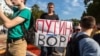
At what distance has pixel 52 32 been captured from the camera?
40.4 ft

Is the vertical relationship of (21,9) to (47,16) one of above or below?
above

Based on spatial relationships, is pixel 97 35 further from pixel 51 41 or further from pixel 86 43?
pixel 51 41

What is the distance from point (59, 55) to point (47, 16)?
3.62ft

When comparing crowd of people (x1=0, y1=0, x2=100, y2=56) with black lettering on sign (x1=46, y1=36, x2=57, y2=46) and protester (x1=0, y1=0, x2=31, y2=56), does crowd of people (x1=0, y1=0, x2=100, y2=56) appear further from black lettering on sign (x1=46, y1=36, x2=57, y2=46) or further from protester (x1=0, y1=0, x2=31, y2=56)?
black lettering on sign (x1=46, y1=36, x2=57, y2=46)

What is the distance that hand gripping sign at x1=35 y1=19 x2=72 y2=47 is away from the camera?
11953 millimetres

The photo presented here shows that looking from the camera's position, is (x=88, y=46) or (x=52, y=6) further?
(x=52, y=6)

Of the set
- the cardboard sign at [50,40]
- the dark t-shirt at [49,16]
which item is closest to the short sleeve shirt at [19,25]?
the dark t-shirt at [49,16]

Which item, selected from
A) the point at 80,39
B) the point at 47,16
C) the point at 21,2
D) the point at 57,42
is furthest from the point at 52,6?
the point at 80,39

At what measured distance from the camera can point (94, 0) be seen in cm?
5794

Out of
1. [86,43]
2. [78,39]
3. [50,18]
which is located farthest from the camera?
[50,18]

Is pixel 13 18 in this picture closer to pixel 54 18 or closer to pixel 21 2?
pixel 21 2

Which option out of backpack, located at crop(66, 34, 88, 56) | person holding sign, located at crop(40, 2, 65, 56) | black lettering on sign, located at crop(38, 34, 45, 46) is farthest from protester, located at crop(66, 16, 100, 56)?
black lettering on sign, located at crop(38, 34, 45, 46)

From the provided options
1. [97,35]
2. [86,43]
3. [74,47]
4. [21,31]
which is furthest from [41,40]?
[86,43]

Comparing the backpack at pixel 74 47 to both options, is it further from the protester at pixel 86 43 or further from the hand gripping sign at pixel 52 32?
the hand gripping sign at pixel 52 32
